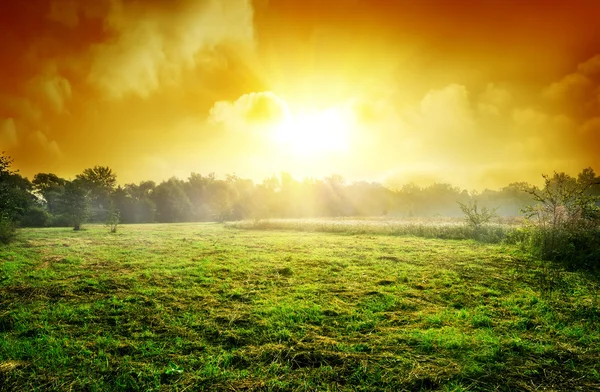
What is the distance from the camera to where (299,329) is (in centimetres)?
505

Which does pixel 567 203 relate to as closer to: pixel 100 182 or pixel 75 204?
pixel 75 204

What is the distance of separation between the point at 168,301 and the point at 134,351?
7.71 ft

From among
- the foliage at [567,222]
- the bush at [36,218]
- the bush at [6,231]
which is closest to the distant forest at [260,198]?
the bush at [36,218]

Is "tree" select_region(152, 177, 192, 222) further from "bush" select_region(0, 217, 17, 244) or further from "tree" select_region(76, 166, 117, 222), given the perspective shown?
"bush" select_region(0, 217, 17, 244)

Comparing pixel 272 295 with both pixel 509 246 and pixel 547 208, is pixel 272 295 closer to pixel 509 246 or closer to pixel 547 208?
pixel 547 208

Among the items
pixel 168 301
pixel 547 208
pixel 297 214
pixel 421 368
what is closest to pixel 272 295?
pixel 168 301

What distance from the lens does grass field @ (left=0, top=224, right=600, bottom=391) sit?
11.8ft

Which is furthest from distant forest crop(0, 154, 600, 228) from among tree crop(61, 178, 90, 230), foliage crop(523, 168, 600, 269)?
foliage crop(523, 168, 600, 269)

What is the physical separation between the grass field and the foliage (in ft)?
6.95

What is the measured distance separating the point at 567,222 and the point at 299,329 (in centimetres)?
1225

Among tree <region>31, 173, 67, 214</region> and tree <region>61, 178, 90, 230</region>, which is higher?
tree <region>31, 173, 67, 214</region>

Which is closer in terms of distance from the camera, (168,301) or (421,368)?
(421,368)

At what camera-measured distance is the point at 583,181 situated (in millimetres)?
A: 11422

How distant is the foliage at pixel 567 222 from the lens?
1034cm
